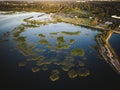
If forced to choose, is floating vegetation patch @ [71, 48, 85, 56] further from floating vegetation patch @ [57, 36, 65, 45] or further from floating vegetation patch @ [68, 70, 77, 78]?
floating vegetation patch @ [68, 70, 77, 78]

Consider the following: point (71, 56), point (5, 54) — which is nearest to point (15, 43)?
point (5, 54)

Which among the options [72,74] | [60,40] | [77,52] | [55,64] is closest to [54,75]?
[72,74]

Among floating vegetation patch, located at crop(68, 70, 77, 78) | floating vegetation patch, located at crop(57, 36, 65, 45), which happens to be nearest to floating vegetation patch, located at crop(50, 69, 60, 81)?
floating vegetation patch, located at crop(68, 70, 77, 78)

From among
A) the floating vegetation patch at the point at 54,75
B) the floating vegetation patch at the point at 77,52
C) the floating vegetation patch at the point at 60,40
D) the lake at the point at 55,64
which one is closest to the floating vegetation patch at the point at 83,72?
the lake at the point at 55,64

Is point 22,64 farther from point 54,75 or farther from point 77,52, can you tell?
point 77,52

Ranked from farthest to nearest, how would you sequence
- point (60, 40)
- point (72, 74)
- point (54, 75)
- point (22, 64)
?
point (60, 40) < point (22, 64) < point (72, 74) < point (54, 75)

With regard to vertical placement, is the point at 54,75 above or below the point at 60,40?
above

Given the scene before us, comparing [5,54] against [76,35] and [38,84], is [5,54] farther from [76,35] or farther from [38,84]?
[76,35]

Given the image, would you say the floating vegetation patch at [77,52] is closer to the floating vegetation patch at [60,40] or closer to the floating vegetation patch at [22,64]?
the floating vegetation patch at [60,40]
